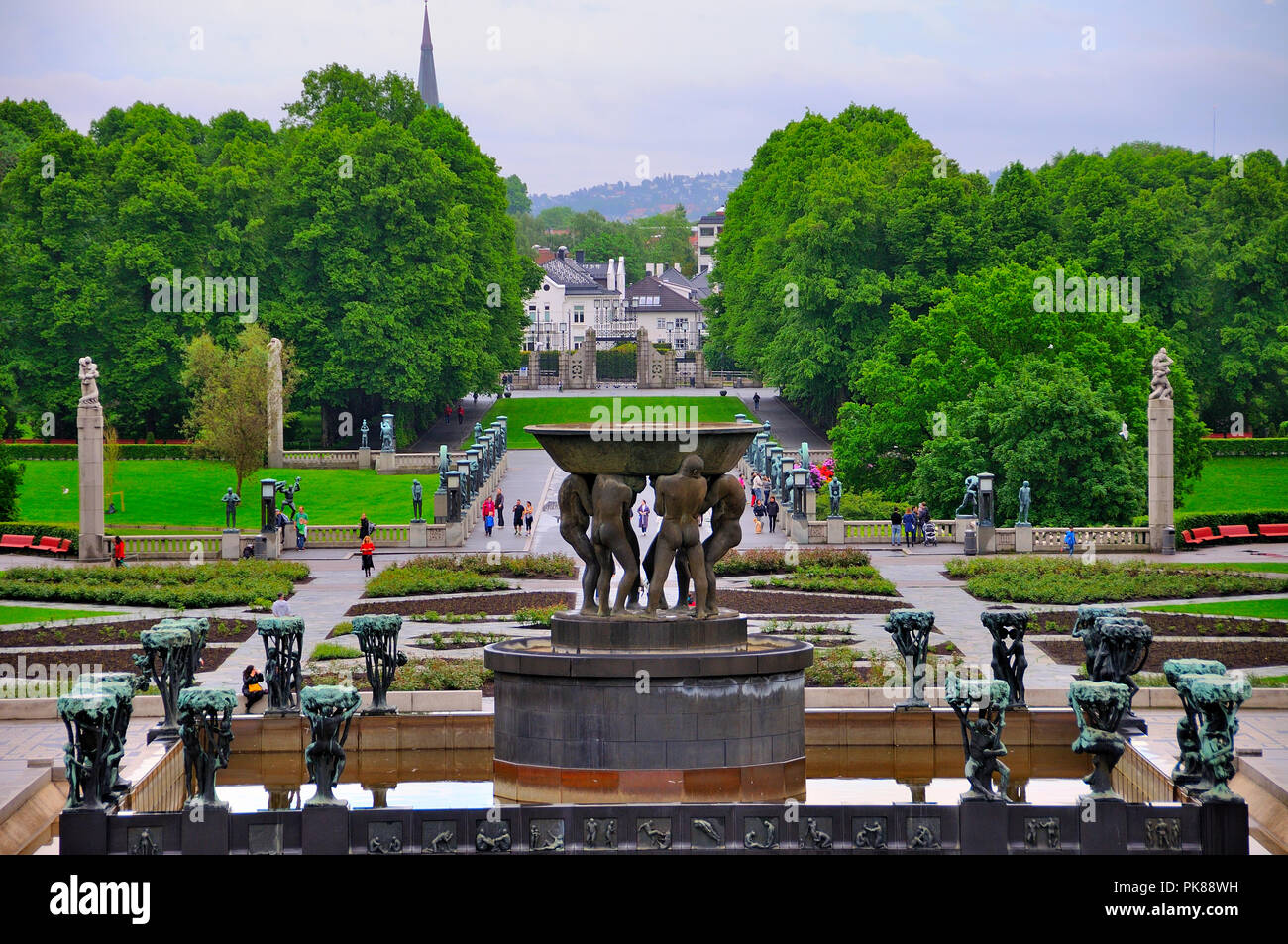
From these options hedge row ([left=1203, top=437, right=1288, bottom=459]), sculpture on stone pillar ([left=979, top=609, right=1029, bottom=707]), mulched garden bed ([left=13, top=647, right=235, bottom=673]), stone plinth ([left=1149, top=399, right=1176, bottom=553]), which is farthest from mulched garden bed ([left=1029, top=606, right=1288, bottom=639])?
hedge row ([left=1203, top=437, right=1288, bottom=459])

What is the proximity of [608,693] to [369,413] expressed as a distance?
63606 millimetres

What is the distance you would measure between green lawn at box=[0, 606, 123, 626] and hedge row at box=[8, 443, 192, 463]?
33874 millimetres

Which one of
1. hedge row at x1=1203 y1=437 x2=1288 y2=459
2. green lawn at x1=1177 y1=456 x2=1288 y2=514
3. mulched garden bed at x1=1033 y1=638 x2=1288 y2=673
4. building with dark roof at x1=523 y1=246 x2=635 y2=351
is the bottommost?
mulched garden bed at x1=1033 y1=638 x2=1288 y2=673

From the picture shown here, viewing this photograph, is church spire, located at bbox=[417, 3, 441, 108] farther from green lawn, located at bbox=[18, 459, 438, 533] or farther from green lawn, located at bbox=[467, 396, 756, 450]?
green lawn, located at bbox=[18, 459, 438, 533]

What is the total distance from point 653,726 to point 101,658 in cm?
1454

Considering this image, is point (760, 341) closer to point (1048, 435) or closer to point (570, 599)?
point (1048, 435)

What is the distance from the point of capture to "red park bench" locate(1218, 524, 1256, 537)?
171ft

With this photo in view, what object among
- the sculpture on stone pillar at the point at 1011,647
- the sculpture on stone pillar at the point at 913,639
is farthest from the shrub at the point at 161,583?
the sculpture on stone pillar at the point at 1011,647

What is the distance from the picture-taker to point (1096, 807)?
57.0 feet

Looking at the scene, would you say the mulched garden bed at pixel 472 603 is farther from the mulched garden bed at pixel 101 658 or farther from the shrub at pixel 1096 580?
the shrub at pixel 1096 580

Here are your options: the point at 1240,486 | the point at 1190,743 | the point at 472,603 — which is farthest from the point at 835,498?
the point at 1190,743

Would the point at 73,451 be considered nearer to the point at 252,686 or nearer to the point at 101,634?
the point at 101,634

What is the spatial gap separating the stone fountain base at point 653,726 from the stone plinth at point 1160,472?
31570mm

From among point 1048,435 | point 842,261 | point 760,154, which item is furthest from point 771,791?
point 760,154
